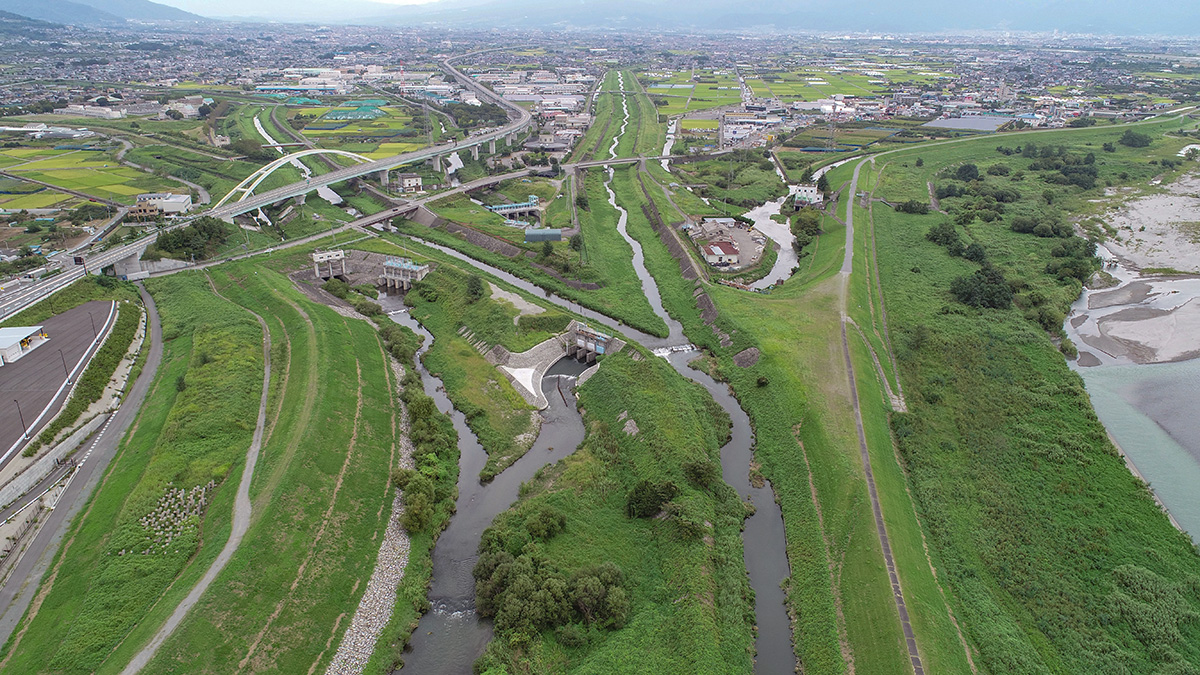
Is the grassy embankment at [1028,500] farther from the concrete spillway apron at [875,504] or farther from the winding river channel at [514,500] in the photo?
the winding river channel at [514,500]

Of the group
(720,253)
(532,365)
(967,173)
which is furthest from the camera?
(967,173)

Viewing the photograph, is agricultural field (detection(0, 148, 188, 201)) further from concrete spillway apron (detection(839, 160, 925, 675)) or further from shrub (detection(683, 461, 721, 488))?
concrete spillway apron (detection(839, 160, 925, 675))

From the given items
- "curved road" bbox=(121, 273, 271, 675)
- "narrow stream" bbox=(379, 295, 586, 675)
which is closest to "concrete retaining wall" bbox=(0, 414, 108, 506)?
"curved road" bbox=(121, 273, 271, 675)

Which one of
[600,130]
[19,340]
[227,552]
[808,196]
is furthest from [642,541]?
[600,130]

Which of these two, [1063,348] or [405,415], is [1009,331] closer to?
[1063,348]

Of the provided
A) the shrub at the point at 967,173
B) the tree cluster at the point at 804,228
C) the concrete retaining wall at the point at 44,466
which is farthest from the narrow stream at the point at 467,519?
the shrub at the point at 967,173

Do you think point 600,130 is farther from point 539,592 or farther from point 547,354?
point 539,592

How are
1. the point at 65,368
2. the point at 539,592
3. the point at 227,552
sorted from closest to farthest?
the point at 539,592 → the point at 227,552 → the point at 65,368
